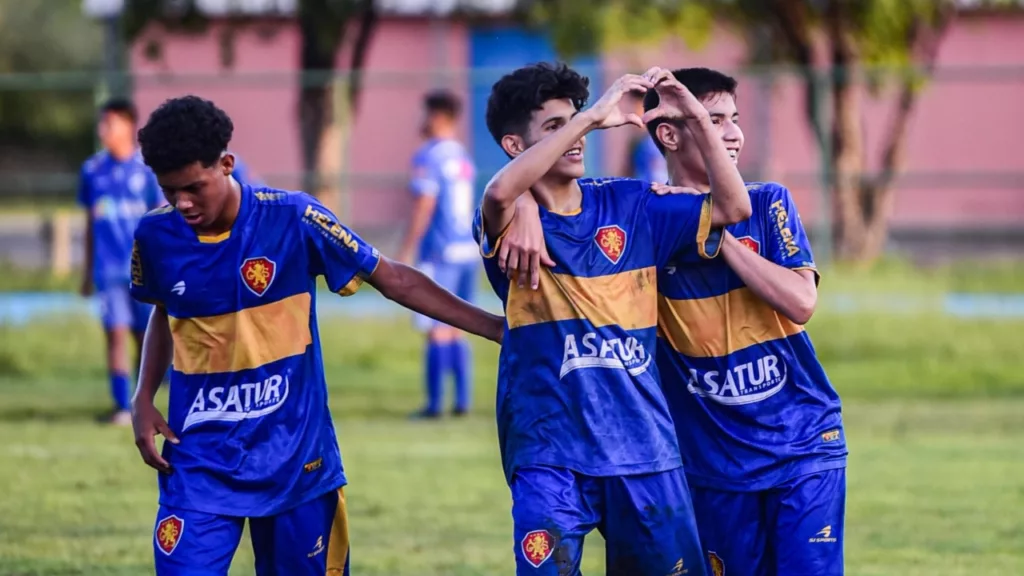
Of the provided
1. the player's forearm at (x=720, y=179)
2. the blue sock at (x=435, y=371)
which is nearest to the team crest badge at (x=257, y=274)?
the player's forearm at (x=720, y=179)

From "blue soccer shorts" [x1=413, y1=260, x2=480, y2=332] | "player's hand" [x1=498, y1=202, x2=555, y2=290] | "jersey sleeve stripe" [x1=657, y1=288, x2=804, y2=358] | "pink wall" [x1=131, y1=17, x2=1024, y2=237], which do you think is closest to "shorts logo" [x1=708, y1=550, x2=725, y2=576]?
"jersey sleeve stripe" [x1=657, y1=288, x2=804, y2=358]

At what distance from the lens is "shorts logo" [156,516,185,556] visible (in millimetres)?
4516

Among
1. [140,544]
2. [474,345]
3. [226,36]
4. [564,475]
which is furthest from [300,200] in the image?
[226,36]

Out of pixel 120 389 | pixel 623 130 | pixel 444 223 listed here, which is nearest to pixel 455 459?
pixel 444 223

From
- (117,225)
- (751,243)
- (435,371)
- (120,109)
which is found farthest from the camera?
(435,371)

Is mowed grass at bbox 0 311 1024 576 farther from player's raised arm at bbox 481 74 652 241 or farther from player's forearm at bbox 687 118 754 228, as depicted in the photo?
player's raised arm at bbox 481 74 652 241

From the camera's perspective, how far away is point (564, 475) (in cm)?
439

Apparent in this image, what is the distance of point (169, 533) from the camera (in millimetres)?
4539

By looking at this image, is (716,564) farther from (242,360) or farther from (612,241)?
(242,360)

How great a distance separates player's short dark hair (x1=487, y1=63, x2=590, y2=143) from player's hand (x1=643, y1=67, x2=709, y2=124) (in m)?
0.23

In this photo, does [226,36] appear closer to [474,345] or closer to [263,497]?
[474,345]

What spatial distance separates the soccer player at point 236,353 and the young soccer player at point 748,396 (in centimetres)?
64

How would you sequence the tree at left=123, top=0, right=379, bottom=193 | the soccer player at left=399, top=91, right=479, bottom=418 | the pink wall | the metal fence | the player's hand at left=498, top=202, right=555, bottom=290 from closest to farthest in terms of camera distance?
1. the player's hand at left=498, top=202, right=555, bottom=290
2. the soccer player at left=399, top=91, right=479, bottom=418
3. the metal fence
4. the tree at left=123, top=0, right=379, bottom=193
5. the pink wall

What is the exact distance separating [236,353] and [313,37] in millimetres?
14709
